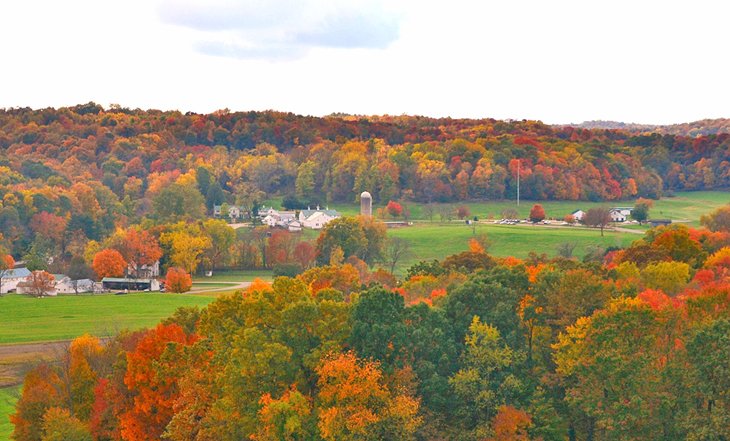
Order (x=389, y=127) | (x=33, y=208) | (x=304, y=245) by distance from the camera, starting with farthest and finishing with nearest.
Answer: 1. (x=389, y=127)
2. (x=33, y=208)
3. (x=304, y=245)

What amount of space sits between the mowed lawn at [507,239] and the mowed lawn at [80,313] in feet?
71.2

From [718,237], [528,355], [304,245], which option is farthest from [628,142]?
[528,355]

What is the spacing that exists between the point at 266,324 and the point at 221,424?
311 centimetres

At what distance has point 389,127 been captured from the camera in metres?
172

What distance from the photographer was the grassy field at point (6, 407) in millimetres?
39406

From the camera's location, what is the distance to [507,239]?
93125 mm

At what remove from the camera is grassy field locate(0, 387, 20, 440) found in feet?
129

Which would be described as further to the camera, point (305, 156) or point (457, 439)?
point (305, 156)

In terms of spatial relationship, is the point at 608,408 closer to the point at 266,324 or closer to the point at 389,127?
the point at 266,324

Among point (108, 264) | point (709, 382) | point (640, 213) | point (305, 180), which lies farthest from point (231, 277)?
point (709, 382)

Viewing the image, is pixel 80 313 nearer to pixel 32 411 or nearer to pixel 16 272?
pixel 16 272

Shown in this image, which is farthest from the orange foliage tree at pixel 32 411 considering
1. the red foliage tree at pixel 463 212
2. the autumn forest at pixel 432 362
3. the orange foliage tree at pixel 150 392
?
the red foliage tree at pixel 463 212

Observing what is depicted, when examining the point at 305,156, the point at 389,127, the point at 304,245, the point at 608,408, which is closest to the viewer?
the point at 608,408

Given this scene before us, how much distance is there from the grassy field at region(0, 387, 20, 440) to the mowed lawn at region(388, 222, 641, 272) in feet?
139
